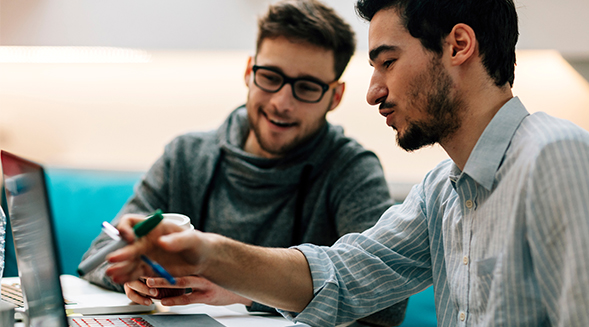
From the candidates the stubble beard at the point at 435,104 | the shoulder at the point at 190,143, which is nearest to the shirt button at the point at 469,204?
the stubble beard at the point at 435,104

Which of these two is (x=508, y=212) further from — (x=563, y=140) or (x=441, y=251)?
(x=441, y=251)

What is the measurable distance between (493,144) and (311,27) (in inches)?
29.6

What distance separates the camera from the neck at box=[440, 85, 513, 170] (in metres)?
0.83

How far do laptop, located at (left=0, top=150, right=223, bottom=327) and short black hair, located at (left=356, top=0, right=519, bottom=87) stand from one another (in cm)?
64

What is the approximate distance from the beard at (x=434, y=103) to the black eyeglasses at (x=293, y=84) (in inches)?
22.0

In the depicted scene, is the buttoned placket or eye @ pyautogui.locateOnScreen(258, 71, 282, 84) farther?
eye @ pyautogui.locateOnScreen(258, 71, 282, 84)

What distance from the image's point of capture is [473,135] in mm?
834

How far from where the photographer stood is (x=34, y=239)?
0.56 metres

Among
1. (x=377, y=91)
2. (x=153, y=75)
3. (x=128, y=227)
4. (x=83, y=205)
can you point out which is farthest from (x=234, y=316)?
(x=153, y=75)

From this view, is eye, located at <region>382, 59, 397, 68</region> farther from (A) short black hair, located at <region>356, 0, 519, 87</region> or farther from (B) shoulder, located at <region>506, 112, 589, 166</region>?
(B) shoulder, located at <region>506, 112, 589, 166</region>

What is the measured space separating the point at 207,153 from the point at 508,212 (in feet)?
3.32

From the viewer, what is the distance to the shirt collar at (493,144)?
760 millimetres

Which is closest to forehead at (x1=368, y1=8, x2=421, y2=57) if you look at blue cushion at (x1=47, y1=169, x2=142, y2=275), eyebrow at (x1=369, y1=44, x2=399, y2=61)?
eyebrow at (x1=369, y1=44, x2=399, y2=61)

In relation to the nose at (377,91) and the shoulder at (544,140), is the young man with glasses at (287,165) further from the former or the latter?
the shoulder at (544,140)
